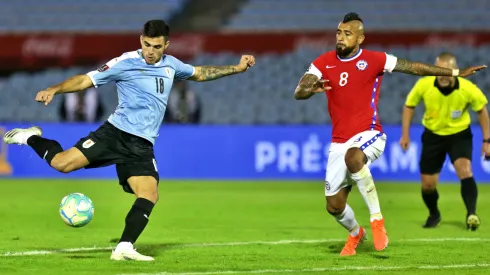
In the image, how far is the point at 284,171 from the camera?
1958 cm

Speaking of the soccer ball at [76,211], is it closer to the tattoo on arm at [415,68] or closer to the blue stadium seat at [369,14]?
the tattoo on arm at [415,68]

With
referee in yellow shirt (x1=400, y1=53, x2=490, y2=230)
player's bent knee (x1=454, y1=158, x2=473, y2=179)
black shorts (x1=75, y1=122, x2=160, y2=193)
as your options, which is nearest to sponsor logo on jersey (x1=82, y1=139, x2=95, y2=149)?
black shorts (x1=75, y1=122, x2=160, y2=193)

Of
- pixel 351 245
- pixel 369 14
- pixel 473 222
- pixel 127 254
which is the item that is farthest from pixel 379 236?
pixel 369 14

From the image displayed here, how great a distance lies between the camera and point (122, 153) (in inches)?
336

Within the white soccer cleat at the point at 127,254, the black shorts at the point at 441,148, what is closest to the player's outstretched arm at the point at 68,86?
the white soccer cleat at the point at 127,254

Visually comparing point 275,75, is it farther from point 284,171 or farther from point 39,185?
point 39,185

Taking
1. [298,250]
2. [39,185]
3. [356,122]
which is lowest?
[39,185]

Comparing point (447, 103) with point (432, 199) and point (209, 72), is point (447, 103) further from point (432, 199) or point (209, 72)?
point (209, 72)

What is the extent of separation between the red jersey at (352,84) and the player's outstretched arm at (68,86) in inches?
78.0

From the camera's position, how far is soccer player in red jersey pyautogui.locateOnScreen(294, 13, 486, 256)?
8.84 m

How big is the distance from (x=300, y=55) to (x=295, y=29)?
8.34 feet

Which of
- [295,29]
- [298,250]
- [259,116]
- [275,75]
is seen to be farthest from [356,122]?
[295,29]

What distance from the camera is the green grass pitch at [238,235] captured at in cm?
796

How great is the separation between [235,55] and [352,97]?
15.8 metres
